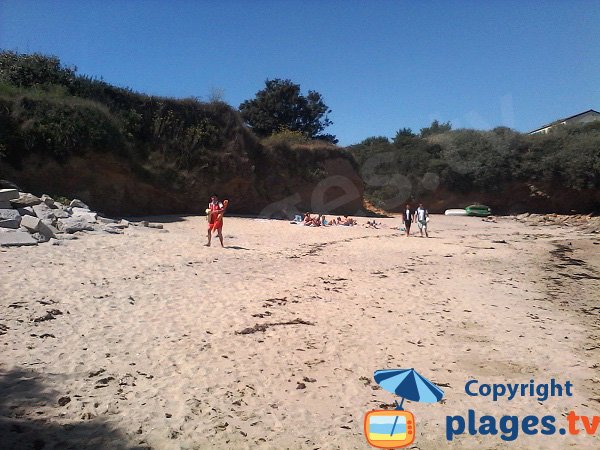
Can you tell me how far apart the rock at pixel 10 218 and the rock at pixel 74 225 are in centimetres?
116

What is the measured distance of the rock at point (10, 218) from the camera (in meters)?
10.7

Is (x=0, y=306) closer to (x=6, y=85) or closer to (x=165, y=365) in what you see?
(x=165, y=365)

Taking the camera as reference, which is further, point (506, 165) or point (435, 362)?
point (506, 165)

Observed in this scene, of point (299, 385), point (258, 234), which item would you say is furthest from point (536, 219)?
point (299, 385)

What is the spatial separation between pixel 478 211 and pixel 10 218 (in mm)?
29020

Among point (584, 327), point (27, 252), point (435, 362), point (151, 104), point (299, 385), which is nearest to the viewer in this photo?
point (299, 385)

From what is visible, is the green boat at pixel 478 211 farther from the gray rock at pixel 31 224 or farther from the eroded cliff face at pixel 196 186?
the gray rock at pixel 31 224

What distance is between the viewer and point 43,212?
1259cm

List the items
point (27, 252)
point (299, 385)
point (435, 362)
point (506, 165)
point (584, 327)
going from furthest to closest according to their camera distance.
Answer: point (506, 165)
point (27, 252)
point (584, 327)
point (435, 362)
point (299, 385)

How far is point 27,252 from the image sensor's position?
31.7ft

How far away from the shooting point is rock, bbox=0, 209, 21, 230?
10.7m

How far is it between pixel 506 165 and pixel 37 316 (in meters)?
35.8

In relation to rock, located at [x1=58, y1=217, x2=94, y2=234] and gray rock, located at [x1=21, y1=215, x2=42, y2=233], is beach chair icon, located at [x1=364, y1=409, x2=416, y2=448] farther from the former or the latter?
rock, located at [x1=58, y1=217, x2=94, y2=234]

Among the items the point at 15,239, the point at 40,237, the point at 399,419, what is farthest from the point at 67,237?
the point at 399,419
